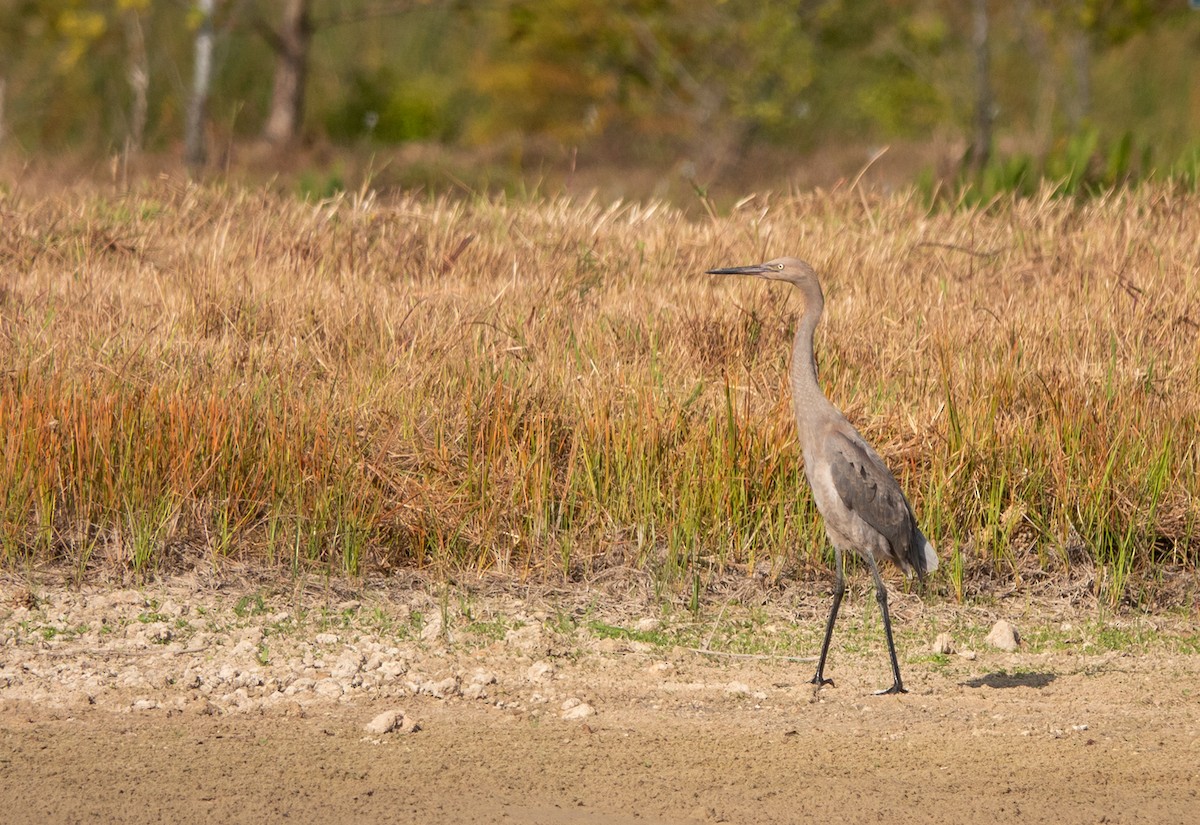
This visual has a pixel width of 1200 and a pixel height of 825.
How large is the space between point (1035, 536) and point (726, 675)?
4.78ft

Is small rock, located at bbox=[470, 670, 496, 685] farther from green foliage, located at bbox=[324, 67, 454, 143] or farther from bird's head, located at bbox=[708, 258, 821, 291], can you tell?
green foliage, located at bbox=[324, 67, 454, 143]

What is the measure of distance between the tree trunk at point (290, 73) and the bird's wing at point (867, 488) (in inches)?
543

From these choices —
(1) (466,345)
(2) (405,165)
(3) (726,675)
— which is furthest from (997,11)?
(3) (726,675)

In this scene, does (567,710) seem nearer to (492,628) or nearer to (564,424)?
(492,628)

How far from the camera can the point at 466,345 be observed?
6.07 m

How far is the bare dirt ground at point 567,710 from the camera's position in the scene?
3670 mm

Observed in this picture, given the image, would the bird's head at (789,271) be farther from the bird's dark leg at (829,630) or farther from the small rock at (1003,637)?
the small rock at (1003,637)

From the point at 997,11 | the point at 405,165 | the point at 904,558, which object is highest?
the point at 997,11

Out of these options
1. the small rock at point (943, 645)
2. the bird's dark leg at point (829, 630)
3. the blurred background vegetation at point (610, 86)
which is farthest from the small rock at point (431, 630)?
the blurred background vegetation at point (610, 86)

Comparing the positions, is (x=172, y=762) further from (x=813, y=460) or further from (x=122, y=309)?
(x=122, y=309)

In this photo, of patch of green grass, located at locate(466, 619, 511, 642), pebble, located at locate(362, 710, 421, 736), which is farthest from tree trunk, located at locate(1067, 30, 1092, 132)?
pebble, located at locate(362, 710, 421, 736)

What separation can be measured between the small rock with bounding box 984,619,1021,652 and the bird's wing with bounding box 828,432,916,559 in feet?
2.08

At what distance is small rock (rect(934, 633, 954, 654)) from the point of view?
15.8ft

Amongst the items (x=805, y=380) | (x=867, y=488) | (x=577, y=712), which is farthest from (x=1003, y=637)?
(x=577, y=712)
